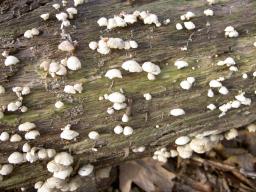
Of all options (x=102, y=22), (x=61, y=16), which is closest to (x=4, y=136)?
(x=61, y=16)

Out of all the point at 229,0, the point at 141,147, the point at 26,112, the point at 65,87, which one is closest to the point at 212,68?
the point at 229,0

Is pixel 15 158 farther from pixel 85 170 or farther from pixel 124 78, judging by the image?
pixel 124 78

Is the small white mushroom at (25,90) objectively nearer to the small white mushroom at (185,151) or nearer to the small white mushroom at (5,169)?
the small white mushroom at (5,169)

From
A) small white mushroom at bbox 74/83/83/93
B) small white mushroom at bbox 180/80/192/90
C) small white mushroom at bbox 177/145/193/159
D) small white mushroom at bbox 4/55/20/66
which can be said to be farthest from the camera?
small white mushroom at bbox 177/145/193/159

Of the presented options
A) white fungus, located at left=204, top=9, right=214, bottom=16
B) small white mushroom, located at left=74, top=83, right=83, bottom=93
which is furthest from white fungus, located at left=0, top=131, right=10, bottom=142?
white fungus, located at left=204, top=9, right=214, bottom=16

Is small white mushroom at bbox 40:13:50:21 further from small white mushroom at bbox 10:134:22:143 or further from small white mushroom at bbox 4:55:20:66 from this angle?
small white mushroom at bbox 10:134:22:143

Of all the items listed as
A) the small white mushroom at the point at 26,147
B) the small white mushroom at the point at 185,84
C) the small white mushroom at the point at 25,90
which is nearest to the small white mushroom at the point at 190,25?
the small white mushroom at the point at 185,84
